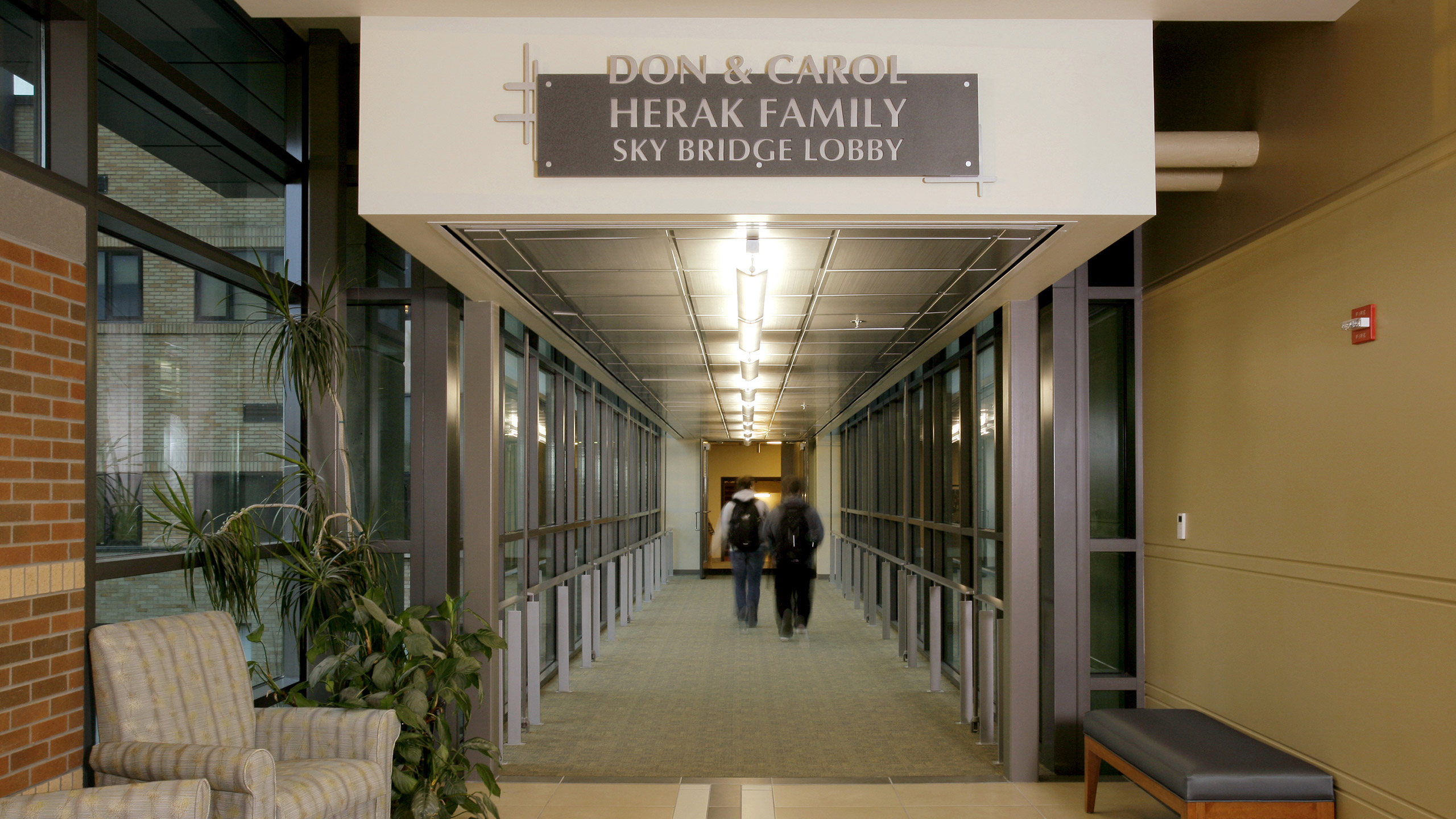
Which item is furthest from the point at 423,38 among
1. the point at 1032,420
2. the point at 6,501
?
the point at 1032,420

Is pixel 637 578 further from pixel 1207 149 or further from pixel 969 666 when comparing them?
pixel 1207 149

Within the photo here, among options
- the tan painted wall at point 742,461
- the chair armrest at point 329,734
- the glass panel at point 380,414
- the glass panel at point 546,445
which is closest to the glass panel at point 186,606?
the chair armrest at point 329,734

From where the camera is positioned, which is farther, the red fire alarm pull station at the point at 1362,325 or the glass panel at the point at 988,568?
the glass panel at the point at 988,568

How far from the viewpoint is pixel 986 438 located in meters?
6.05

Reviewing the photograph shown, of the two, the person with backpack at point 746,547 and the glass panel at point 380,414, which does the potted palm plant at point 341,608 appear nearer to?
the glass panel at point 380,414

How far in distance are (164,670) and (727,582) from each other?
1370 cm

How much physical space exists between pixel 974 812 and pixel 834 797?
66 centimetres

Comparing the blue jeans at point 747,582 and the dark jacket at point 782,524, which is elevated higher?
the dark jacket at point 782,524

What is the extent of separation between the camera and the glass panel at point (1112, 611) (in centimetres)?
498

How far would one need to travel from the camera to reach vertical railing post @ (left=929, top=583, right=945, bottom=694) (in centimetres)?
705

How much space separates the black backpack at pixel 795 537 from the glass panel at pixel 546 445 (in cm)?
316

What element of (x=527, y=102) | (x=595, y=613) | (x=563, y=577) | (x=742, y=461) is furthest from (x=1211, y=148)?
(x=742, y=461)

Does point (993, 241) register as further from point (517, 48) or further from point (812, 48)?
point (517, 48)

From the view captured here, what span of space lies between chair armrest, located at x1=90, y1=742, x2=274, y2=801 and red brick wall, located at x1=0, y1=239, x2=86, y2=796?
179mm
